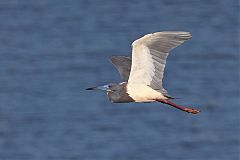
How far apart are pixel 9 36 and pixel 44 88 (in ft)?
11.2

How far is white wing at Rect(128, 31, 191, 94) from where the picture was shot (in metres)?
12.2

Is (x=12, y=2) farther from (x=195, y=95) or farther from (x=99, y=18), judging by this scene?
(x=195, y=95)

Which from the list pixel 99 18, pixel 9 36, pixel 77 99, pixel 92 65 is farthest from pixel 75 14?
pixel 77 99

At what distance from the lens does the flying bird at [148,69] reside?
12.3 meters

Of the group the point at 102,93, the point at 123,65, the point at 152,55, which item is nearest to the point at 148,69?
the point at 152,55

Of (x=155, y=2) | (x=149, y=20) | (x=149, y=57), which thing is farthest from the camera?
(x=155, y=2)

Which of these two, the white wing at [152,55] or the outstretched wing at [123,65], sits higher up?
the white wing at [152,55]

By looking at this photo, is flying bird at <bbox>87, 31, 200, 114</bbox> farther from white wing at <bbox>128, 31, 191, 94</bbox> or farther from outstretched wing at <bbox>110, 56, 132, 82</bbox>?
outstretched wing at <bbox>110, 56, 132, 82</bbox>

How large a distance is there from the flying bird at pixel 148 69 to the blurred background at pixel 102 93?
266 inches

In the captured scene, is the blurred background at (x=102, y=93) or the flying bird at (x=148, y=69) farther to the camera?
the blurred background at (x=102, y=93)

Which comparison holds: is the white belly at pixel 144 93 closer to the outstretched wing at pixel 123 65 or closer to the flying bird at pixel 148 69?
the flying bird at pixel 148 69

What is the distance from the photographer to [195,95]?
70.0ft

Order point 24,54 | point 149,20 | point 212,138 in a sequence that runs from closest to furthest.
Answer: point 212,138 < point 24,54 < point 149,20

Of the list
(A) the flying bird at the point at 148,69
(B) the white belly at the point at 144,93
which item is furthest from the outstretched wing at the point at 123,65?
(B) the white belly at the point at 144,93
